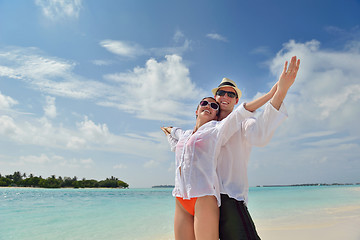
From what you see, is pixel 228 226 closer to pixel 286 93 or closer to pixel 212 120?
pixel 212 120

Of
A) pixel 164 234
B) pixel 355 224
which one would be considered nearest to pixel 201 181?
pixel 164 234

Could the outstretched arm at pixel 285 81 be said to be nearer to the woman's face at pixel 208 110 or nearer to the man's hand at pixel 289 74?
the man's hand at pixel 289 74

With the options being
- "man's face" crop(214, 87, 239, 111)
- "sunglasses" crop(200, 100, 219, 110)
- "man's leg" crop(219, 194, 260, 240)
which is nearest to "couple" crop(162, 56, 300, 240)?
"man's leg" crop(219, 194, 260, 240)

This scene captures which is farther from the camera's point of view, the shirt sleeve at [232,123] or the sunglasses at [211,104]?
the sunglasses at [211,104]

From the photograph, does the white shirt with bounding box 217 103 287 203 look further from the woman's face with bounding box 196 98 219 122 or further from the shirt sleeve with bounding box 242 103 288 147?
the woman's face with bounding box 196 98 219 122

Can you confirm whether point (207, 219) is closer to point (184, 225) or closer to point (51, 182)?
point (184, 225)

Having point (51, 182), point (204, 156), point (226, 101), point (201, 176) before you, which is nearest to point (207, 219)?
point (201, 176)

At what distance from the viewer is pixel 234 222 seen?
1.90m

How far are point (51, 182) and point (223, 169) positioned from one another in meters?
80.1

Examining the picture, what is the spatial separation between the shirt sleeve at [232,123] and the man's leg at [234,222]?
1.42ft

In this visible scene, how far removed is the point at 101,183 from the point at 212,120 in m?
85.9

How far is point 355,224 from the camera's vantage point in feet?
24.8

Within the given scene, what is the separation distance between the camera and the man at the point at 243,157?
1764 mm

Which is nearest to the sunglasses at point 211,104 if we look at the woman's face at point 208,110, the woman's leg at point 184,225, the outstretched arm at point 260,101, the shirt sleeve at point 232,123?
Result: the woman's face at point 208,110
